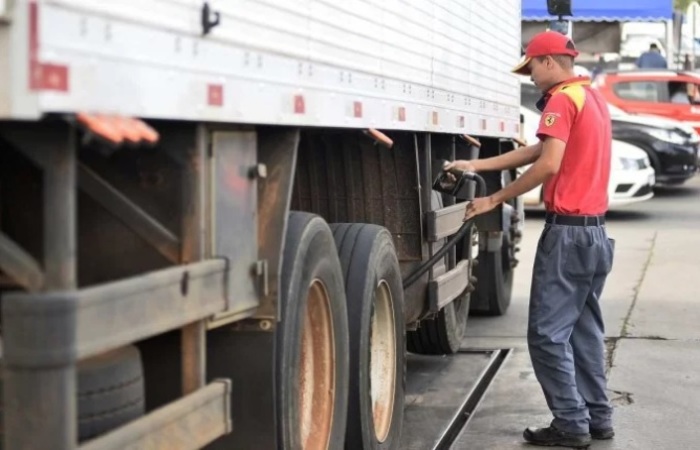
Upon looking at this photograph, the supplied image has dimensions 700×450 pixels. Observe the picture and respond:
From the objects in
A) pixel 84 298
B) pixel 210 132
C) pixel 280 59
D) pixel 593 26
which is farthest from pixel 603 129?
pixel 593 26

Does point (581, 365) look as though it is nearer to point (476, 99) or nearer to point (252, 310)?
point (476, 99)

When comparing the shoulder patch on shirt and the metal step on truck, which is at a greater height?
the shoulder patch on shirt

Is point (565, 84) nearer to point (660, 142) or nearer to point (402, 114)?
point (402, 114)

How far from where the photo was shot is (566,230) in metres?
6.40

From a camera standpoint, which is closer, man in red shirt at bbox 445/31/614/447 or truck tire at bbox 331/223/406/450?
truck tire at bbox 331/223/406/450

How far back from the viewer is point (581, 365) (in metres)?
6.73

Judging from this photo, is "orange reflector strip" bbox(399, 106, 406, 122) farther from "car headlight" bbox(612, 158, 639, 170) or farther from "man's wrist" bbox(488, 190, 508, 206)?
"car headlight" bbox(612, 158, 639, 170)

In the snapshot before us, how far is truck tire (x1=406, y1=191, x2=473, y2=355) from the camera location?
8.41 metres

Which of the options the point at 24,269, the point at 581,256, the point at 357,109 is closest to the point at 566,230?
the point at 581,256

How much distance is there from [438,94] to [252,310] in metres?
3.10

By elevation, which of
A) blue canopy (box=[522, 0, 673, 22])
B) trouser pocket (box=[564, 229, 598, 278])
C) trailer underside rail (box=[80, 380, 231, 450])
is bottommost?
trailer underside rail (box=[80, 380, 231, 450])

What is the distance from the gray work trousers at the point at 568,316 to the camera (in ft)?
21.0

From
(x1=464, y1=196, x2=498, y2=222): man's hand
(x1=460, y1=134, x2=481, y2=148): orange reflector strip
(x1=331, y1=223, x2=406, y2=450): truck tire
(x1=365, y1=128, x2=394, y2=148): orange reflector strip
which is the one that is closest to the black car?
(x1=460, y1=134, x2=481, y2=148): orange reflector strip

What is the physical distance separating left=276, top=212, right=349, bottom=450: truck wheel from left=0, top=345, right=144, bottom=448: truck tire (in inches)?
33.6
